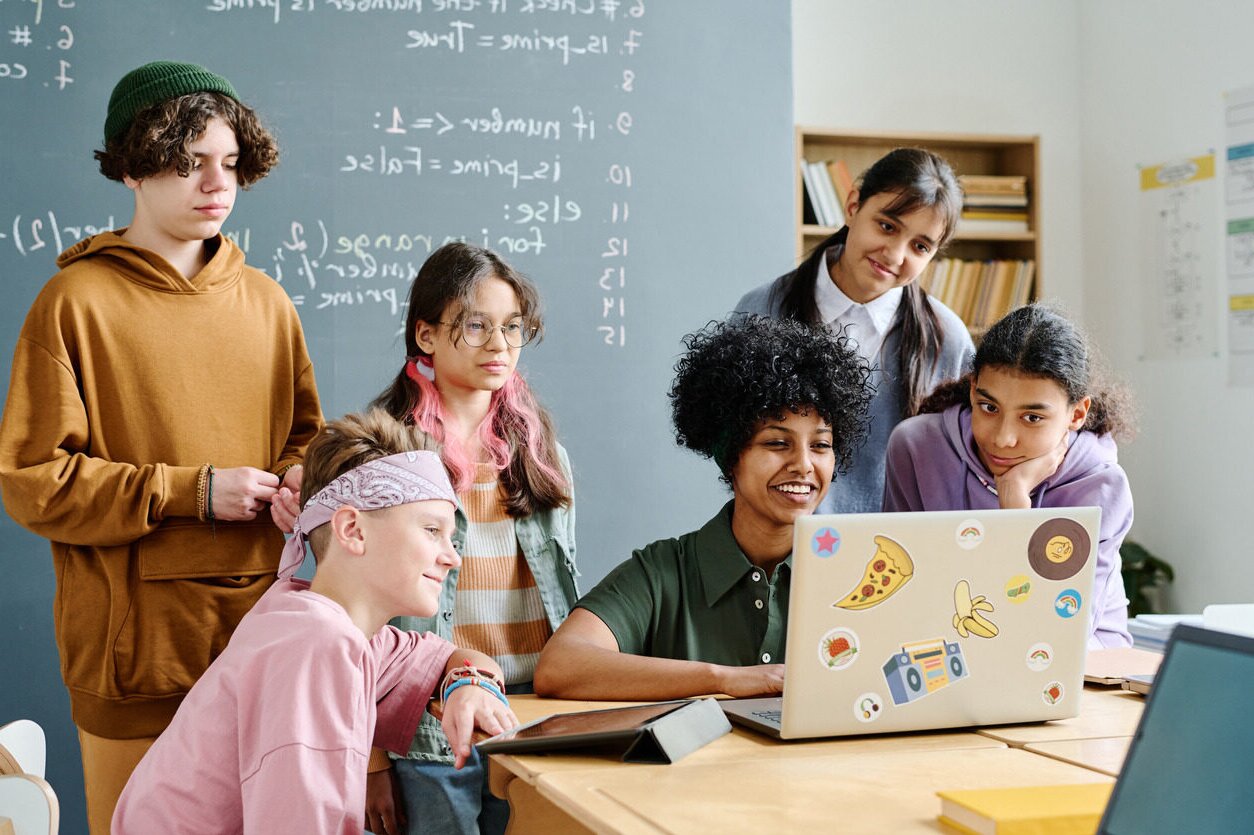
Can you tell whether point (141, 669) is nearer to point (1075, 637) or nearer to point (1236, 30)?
point (1075, 637)

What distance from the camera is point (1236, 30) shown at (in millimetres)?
3930

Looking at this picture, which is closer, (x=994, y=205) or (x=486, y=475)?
(x=486, y=475)

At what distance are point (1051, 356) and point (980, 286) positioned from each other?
98.2 inches

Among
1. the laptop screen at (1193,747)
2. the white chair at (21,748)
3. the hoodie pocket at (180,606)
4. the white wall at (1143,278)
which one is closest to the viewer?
the laptop screen at (1193,747)

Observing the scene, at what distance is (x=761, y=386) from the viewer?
189cm

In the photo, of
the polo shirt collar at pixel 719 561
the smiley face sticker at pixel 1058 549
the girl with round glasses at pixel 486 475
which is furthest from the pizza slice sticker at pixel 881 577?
the girl with round glasses at pixel 486 475

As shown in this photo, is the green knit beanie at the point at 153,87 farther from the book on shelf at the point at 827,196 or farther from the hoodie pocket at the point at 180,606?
the book on shelf at the point at 827,196

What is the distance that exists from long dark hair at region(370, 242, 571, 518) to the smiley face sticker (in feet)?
2.90

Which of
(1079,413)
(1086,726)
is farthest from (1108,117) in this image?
(1086,726)

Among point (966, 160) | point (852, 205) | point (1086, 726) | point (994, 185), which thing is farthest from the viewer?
point (966, 160)

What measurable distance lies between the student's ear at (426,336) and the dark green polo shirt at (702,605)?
53cm

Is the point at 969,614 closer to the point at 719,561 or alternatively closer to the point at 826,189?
the point at 719,561

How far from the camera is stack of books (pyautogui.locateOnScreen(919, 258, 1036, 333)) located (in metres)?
4.41

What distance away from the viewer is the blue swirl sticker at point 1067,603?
1398 millimetres
